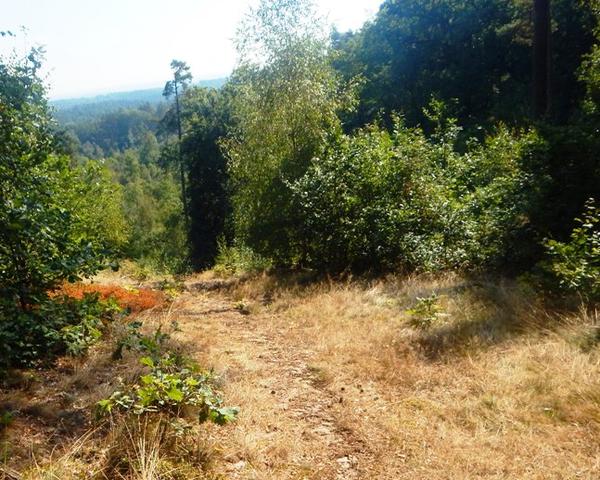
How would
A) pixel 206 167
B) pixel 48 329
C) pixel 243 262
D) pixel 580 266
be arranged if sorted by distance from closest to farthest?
pixel 48 329 < pixel 580 266 < pixel 243 262 < pixel 206 167

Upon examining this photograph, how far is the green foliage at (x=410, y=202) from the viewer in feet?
27.5

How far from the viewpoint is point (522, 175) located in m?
8.07

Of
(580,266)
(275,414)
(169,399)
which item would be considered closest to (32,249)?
(169,399)

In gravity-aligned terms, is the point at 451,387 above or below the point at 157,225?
above

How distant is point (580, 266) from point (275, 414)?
3883 millimetres

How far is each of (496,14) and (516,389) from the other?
29887 millimetres

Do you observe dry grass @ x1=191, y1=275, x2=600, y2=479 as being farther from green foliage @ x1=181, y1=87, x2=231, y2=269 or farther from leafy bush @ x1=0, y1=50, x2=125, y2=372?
green foliage @ x1=181, y1=87, x2=231, y2=269

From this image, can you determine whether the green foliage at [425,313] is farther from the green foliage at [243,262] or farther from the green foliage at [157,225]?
the green foliage at [157,225]

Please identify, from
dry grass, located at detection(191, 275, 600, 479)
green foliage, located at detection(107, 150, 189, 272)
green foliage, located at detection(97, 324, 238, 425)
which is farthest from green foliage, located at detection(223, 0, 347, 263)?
green foliage, located at detection(107, 150, 189, 272)

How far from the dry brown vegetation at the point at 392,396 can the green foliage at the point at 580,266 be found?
0.34 m

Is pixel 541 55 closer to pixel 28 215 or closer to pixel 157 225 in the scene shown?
pixel 28 215

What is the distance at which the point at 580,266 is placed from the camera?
5395 millimetres

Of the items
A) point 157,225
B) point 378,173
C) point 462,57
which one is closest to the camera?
point 378,173

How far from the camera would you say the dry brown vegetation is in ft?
10.4
